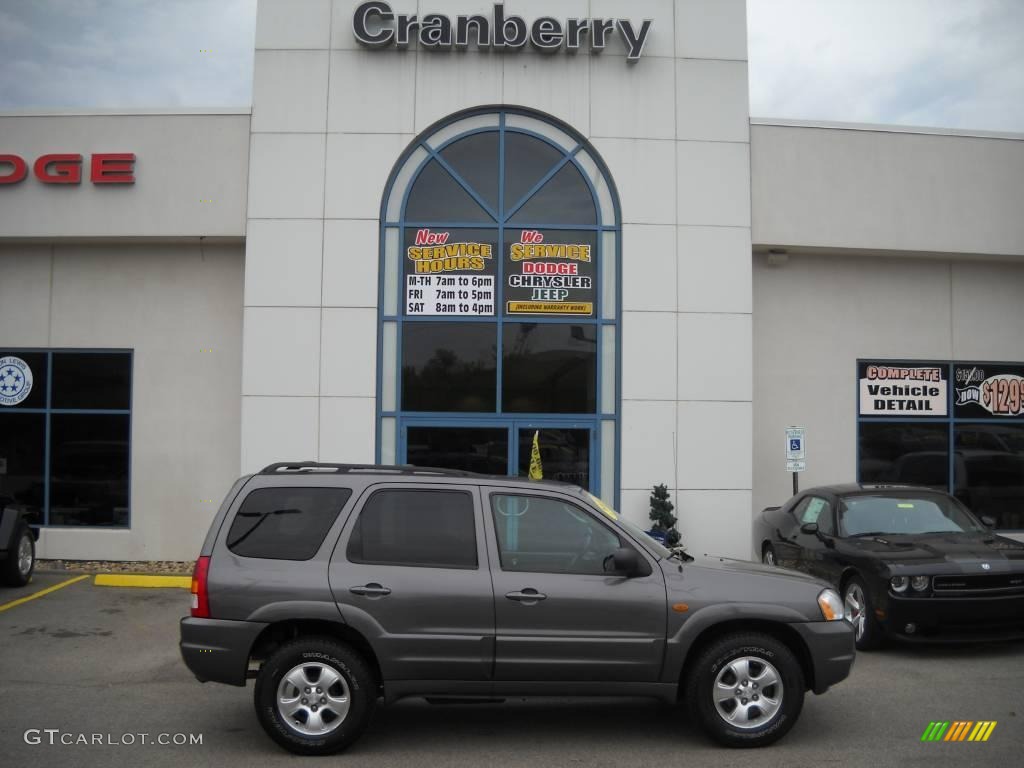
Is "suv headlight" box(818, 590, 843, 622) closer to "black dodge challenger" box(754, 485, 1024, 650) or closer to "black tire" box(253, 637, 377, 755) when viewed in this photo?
"black dodge challenger" box(754, 485, 1024, 650)

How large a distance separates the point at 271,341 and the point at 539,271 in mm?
3924

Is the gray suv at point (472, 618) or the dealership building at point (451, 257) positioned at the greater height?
the dealership building at point (451, 257)

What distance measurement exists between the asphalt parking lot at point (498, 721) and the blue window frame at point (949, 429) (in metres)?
5.99

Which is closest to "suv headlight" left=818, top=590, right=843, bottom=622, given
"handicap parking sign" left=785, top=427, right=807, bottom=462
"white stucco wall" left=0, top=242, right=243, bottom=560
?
"handicap parking sign" left=785, top=427, right=807, bottom=462

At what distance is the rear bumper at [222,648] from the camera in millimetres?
5762

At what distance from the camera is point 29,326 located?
13984mm

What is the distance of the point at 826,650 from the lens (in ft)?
19.5

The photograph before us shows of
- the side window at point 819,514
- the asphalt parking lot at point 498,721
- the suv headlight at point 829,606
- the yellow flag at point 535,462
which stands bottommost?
the asphalt parking lot at point 498,721

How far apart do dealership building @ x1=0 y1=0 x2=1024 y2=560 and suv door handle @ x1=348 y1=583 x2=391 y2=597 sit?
7.01 m

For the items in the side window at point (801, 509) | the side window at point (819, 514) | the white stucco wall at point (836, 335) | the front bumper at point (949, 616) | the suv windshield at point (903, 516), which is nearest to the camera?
the front bumper at point (949, 616)

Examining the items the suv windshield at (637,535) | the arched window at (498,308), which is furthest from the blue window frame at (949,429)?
the suv windshield at (637,535)

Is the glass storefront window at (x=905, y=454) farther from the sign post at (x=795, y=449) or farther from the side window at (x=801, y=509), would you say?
the side window at (x=801, y=509)

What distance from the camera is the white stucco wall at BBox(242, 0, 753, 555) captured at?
42.1ft

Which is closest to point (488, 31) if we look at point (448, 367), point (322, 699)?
point (448, 367)
